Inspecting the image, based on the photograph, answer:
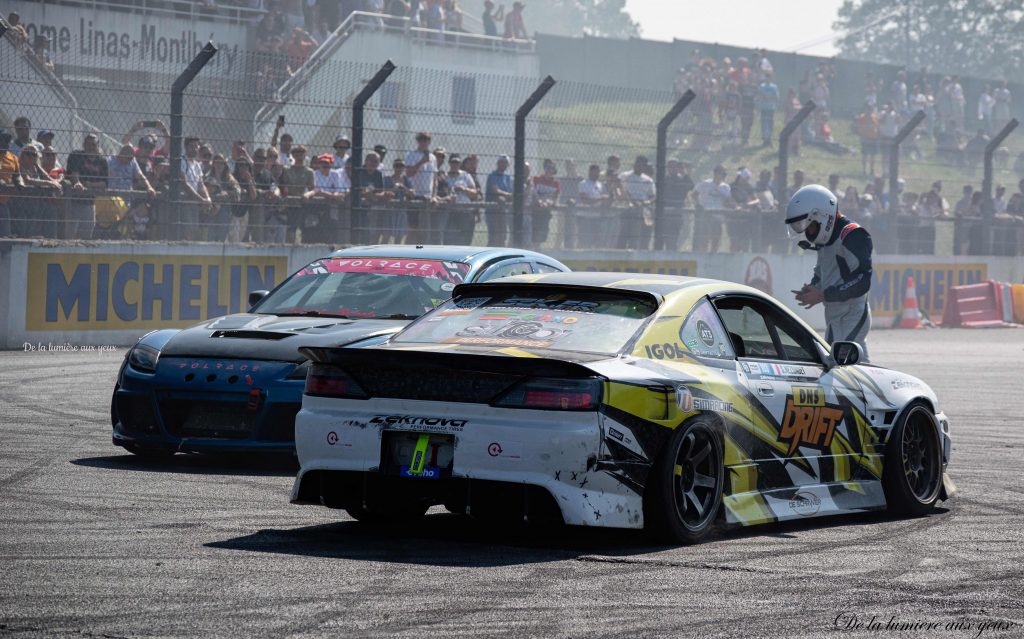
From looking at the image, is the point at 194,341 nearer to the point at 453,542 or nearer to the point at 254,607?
the point at 453,542

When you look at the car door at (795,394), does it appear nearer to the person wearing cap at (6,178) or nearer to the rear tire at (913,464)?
the rear tire at (913,464)

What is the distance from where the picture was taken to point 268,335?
8953 mm

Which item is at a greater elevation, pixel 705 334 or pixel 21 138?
pixel 21 138

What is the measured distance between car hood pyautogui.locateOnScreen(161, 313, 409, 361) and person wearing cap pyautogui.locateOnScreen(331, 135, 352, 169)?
28.6 ft

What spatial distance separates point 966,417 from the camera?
12.6 m

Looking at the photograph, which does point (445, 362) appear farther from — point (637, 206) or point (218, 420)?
point (637, 206)

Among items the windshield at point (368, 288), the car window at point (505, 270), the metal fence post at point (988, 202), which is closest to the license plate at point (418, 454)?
the windshield at point (368, 288)

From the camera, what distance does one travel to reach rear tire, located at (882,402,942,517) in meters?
7.64

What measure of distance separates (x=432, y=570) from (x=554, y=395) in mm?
847

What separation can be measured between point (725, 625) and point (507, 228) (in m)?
15.2

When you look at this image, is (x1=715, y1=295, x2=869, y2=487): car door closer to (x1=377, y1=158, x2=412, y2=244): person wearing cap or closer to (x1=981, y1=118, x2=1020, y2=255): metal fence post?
(x1=377, y1=158, x2=412, y2=244): person wearing cap

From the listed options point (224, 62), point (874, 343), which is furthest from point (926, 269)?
point (224, 62)

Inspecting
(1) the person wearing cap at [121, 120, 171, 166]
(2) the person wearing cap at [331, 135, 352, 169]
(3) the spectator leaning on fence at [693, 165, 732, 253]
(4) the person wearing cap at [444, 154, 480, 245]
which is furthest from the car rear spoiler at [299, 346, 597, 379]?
(3) the spectator leaning on fence at [693, 165, 732, 253]

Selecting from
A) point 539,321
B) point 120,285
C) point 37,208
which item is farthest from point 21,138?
point 539,321
